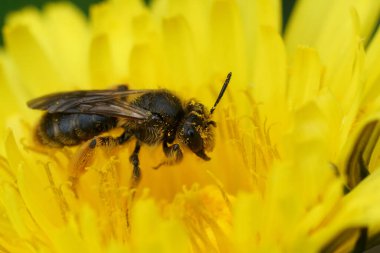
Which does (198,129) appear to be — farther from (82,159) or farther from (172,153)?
(82,159)

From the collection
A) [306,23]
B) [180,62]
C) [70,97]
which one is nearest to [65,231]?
[70,97]

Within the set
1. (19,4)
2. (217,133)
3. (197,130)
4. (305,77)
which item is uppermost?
(19,4)

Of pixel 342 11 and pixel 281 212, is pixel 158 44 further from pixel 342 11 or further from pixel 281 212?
pixel 281 212

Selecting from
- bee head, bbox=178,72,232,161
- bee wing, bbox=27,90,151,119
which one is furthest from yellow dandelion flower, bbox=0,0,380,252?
bee wing, bbox=27,90,151,119

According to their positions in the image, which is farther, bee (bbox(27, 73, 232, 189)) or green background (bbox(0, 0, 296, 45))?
green background (bbox(0, 0, 296, 45))

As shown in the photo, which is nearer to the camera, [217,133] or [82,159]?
[82,159]

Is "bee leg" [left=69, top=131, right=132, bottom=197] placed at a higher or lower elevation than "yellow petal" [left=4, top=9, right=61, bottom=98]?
lower

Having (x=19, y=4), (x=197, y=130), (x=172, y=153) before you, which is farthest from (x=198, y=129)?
(x=19, y=4)

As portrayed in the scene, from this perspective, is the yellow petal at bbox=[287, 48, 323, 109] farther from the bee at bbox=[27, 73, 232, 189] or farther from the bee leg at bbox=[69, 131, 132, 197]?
the bee leg at bbox=[69, 131, 132, 197]
